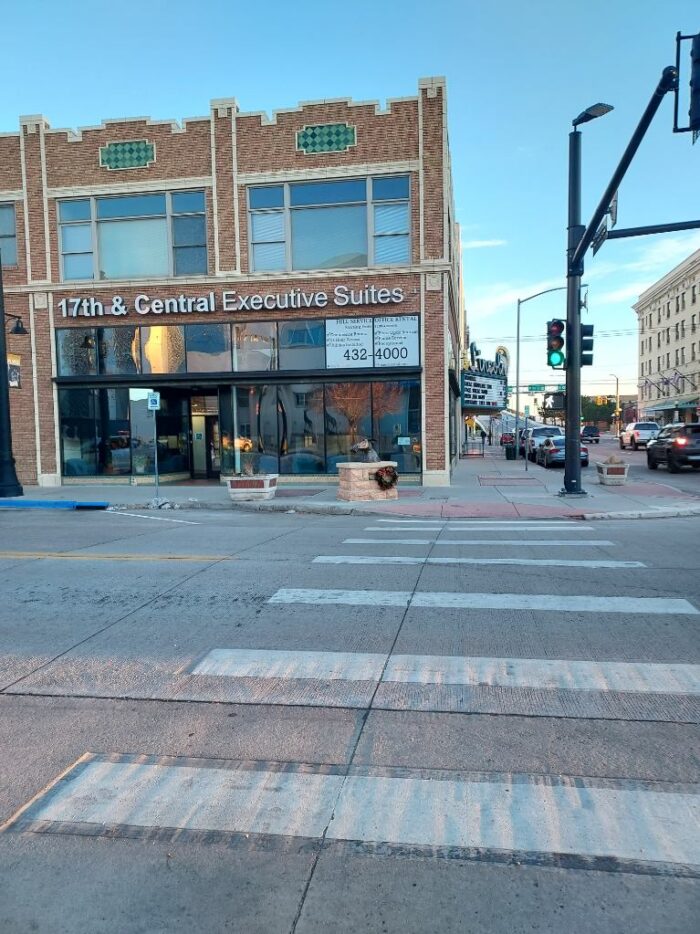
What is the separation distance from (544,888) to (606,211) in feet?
41.9

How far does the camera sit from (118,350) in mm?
20594

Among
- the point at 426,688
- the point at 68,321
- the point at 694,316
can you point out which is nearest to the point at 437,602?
the point at 426,688

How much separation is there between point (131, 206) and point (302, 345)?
6.60 metres

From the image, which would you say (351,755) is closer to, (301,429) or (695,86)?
(695,86)

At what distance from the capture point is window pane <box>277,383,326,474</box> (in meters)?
19.8

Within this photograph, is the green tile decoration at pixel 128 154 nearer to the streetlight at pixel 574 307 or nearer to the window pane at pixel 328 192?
the window pane at pixel 328 192

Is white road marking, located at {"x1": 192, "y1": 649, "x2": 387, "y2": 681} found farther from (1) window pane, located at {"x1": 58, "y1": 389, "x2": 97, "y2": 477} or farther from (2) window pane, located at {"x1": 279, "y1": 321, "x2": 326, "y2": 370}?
(1) window pane, located at {"x1": 58, "y1": 389, "x2": 97, "y2": 477}

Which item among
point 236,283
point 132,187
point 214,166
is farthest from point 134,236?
point 236,283

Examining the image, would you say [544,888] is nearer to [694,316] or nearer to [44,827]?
[44,827]

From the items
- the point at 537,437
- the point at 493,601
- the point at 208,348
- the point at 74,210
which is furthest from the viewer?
the point at 537,437

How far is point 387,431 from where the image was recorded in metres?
19.6

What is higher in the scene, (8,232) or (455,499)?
(8,232)

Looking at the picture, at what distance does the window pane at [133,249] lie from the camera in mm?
20156

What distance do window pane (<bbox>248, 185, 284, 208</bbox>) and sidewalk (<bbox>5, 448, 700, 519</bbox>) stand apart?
8127 millimetres
